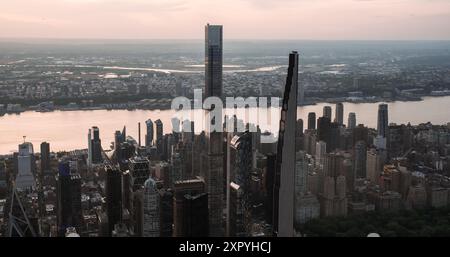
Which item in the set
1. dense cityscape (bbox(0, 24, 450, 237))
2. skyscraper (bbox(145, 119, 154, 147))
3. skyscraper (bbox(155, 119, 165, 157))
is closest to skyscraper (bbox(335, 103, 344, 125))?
dense cityscape (bbox(0, 24, 450, 237))

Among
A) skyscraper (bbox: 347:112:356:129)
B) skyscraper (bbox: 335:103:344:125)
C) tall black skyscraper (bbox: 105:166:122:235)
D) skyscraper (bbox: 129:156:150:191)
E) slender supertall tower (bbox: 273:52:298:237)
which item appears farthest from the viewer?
skyscraper (bbox: 347:112:356:129)

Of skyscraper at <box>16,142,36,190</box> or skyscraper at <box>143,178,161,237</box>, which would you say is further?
skyscraper at <box>16,142,36,190</box>

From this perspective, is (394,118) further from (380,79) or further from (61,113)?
(61,113)

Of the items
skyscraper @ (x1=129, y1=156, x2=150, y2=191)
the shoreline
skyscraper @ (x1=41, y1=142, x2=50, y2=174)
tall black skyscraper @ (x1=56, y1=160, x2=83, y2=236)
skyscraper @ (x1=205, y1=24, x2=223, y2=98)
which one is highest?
skyscraper @ (x1=205, y1=24, x2=223, y2=98)

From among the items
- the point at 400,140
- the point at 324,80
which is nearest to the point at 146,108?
the point at 324,80

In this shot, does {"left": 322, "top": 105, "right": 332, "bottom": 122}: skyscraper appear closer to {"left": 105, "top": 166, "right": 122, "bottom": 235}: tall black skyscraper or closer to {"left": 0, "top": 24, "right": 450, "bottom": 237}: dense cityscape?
{"left": 0, "top": 24, "right": 450, "bottom": 237}: dense cityscape

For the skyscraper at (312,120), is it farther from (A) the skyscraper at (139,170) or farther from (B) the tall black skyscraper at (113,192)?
(B) the tall black skyscraper at (113,192)

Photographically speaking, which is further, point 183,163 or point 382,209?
point 183,163
